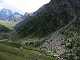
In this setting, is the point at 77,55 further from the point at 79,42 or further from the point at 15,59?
the point at 15,59

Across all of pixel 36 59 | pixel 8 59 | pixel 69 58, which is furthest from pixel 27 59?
pixel 69 58

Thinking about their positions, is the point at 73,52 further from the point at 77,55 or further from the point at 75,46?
the point at 75,46

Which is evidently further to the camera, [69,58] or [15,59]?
[69,58]

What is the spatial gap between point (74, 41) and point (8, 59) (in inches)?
2565

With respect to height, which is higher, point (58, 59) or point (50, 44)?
point (50, 44)

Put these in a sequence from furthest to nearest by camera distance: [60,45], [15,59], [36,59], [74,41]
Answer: [60,45]
[74,41]
[36,59]
[15,59]

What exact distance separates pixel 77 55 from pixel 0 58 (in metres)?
44.3

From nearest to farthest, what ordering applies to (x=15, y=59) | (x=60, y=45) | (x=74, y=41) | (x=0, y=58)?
(x=0, y=58)
(x=15, y=59)
(x=74, y=41)
(x=60, y=45)

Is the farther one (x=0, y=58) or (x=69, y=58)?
(x=69, y=58)

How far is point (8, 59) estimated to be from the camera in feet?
293

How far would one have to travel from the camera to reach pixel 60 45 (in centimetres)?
18088

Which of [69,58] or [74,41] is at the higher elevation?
[74,41]

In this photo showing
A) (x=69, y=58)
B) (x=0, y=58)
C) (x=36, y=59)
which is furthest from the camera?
(x=69, y=58)

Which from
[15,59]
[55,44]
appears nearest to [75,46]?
[15,59]
